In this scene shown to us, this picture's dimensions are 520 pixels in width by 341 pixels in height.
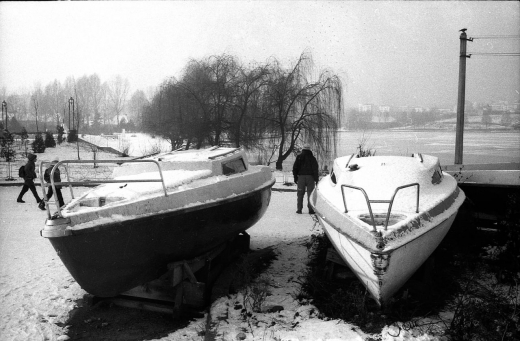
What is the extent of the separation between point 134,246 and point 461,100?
13.0 m

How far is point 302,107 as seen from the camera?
23844 millimetres

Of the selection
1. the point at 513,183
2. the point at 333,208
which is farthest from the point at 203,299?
the point at 513,183

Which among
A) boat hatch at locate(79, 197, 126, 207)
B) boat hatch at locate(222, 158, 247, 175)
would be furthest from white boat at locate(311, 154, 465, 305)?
boat hatch at locate(79, 197, 126, 207)

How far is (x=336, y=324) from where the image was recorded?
4391 millimetres

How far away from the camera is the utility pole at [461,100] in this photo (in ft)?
45.8

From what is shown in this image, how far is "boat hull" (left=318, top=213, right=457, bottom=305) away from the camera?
401 centimetres

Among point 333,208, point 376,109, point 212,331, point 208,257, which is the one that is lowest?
point 212,331

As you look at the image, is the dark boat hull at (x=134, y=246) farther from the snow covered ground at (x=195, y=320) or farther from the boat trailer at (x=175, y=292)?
the snow covered ground at (x=195, y=320)

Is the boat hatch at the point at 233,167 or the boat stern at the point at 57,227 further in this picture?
the boat hatch at the point at 233,167

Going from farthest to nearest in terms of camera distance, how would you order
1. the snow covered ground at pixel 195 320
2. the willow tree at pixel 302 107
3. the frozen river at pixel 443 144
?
the willow tree at pixel 302 107 < the frozen river at pixel 443 144 < the snow covered ground at pixel 195 320

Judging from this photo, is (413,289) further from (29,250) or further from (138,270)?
(29,250)

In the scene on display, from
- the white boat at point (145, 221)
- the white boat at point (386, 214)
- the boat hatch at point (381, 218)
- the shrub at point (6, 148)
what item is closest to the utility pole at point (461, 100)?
the white boat at point (386, 214)

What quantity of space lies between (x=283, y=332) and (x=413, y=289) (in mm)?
1715

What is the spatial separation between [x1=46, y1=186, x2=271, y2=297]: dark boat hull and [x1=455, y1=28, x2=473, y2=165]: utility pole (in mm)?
11073
